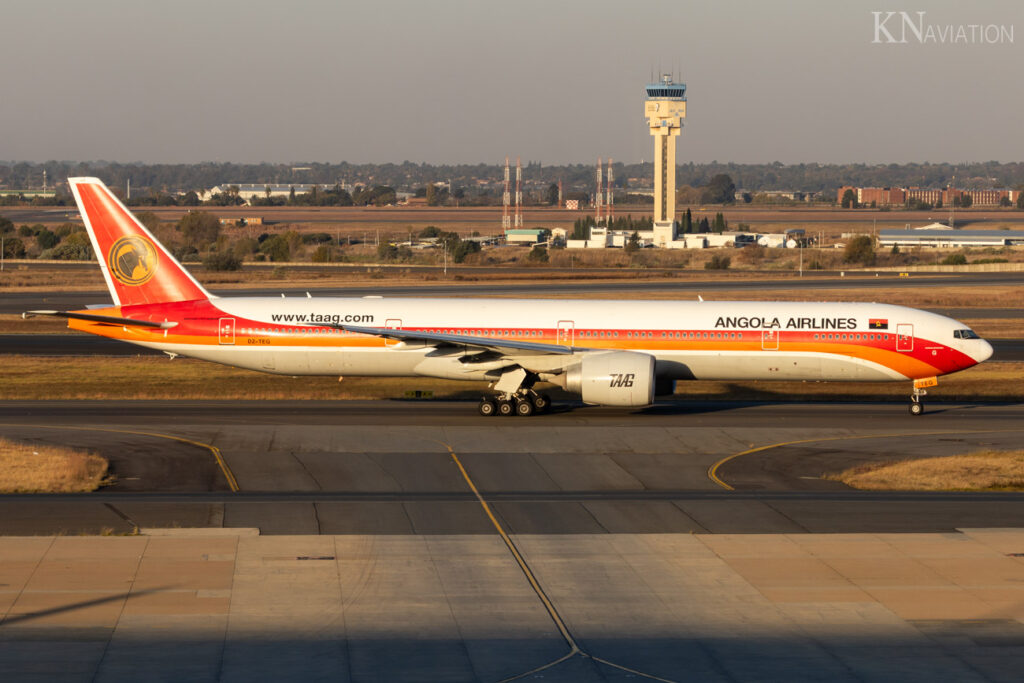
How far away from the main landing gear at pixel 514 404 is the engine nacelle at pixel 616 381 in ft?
6.94

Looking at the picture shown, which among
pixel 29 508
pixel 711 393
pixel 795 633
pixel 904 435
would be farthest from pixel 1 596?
pixel 711 393

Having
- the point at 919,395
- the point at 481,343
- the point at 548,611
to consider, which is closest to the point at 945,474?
the point at 919,395

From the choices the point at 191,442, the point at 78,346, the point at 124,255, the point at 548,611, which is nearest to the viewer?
the point at 548,611

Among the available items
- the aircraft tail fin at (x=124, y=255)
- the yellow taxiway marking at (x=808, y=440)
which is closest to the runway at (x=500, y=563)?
the yellow taxiway marking at (x=808, y=440)

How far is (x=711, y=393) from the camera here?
151 ft

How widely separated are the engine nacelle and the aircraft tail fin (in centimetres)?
1467

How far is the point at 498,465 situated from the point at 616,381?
7701 millimetres

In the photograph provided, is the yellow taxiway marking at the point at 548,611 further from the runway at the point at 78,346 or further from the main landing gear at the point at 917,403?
the runway at the point at 78,346

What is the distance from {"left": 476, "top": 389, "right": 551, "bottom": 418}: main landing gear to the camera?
39.2 m

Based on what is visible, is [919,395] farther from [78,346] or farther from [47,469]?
[78,346]

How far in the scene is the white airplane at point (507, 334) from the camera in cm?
3978

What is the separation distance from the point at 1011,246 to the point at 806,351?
145 meters

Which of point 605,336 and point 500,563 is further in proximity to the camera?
point 605,336

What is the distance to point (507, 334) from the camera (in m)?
40.1
